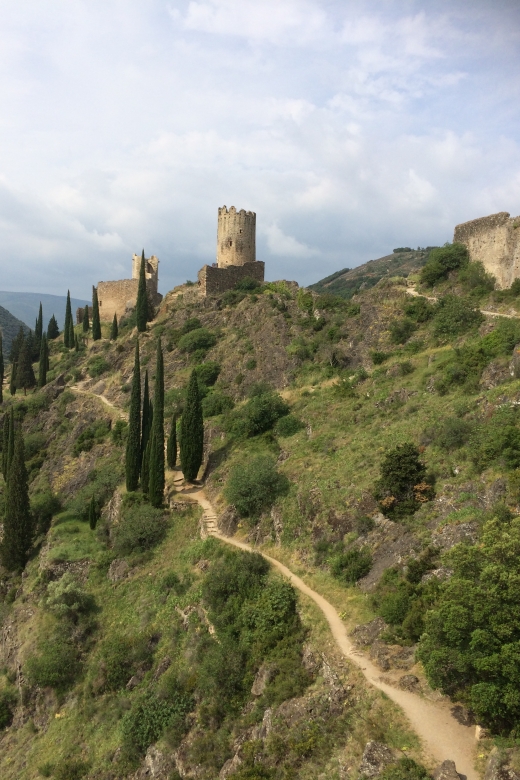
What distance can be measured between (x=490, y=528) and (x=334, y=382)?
79.2ft

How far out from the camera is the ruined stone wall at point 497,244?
1415 inches

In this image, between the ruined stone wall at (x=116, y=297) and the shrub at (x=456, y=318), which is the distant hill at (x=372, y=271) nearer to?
the ruined stone wall at (x=116, y=297)

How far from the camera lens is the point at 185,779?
17.4 meters

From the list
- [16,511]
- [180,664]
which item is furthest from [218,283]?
[180,664]

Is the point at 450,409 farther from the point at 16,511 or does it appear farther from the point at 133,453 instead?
the point at 16,511

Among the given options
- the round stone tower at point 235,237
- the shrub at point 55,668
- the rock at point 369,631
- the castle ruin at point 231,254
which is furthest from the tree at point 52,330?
the rock at point 369,631

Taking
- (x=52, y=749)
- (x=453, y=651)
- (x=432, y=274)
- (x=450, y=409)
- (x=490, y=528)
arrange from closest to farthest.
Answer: (x=453, y=651)
(x=490, y=528)
(x=52, y=749)
(x=450, y=409)
(x=432, y=274)

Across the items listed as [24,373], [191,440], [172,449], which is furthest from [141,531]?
[24,373]

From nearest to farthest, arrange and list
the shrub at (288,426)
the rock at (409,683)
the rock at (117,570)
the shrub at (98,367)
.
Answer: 1. the rock at (409,683)
2. the rock at (117,570)
3. the shrub at (288,426)
4. the shrub at (98,367)

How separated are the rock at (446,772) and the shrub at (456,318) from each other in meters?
27.3

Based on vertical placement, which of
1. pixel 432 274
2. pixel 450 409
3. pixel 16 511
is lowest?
pixel 16 511

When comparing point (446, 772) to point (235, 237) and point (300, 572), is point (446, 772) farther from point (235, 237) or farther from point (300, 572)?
point (235, 237)

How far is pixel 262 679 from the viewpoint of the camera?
60.4ft

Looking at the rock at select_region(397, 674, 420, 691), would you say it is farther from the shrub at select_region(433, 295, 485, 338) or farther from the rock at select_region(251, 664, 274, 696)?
the shrub at select_region(433, 295, 485, 338)
